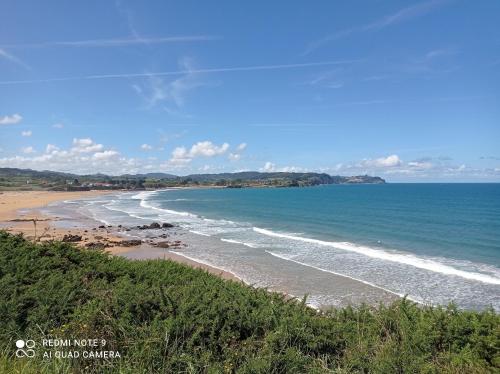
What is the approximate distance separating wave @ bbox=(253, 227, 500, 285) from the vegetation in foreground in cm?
1599

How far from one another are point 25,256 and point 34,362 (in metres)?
4.55

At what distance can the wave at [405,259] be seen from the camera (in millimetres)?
20125

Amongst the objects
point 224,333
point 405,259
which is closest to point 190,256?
point 405,259

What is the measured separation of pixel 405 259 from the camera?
2508 cm

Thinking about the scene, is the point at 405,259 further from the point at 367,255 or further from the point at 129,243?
the point at 129,243

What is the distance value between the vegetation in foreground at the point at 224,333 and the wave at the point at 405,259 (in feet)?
52.5

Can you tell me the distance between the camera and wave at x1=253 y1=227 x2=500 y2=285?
66.0ft

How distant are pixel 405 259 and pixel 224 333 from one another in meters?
22.5

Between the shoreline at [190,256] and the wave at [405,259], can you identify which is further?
the wave at [405,259]

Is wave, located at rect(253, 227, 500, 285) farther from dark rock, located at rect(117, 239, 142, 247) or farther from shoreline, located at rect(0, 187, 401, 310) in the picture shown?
dark rock, located at rect(117, 239, 142, 247)

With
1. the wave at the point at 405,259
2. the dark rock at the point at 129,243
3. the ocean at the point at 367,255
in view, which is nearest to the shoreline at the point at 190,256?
the dark rock at the point at 129,243

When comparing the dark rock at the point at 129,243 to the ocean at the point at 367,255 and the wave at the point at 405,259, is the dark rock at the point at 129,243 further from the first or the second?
the wave at the point at 405,259

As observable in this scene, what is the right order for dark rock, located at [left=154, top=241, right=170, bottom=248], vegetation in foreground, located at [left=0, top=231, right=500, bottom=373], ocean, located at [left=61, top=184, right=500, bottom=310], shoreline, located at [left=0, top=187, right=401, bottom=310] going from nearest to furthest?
1. vegetation in foreground, located at [left=0, top=231, right=500, bottom=373]
2. shoreline, located at [left=0, top=187, right=401, bottom=310]
3. ocean, located at [left=61, top=184, right=500, bottom=310]
4. dark rock, located at [left=154, top=241, right=170, bottom=248]

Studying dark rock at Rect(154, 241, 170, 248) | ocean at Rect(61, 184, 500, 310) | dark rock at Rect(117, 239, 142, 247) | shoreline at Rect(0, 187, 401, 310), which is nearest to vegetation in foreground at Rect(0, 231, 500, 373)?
shoreline at Rect(0, 187, 401, 310)
